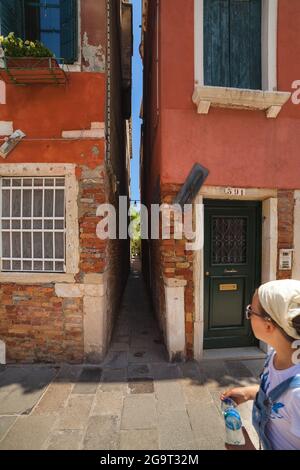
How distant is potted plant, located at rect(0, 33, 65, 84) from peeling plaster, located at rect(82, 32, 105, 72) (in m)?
0.47

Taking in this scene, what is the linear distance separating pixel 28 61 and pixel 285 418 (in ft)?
14.9

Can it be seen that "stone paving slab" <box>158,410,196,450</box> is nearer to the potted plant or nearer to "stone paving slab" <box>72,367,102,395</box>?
"stone paving slab" <box>72,367,102,395</box>

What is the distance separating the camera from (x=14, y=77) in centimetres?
374

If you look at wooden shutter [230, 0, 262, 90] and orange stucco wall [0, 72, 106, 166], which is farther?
wooden shutter [230, 0, 262, 90]

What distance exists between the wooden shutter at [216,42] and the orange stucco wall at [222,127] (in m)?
0.37

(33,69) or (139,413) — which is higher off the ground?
(33,69)

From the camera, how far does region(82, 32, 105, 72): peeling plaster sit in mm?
3945

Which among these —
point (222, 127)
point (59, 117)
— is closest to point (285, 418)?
point (222, 127)

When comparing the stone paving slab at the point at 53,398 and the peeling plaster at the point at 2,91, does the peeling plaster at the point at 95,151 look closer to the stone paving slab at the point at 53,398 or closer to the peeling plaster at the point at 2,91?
the peeling plaster at the point at 2,91

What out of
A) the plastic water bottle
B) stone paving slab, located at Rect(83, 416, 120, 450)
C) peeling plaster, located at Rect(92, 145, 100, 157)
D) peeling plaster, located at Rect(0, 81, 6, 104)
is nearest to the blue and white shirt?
the plastic water bottle

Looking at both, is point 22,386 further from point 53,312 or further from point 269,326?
point 269,326

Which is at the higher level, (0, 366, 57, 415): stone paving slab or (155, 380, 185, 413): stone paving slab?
(155, 380, 185, 413): stone paving slab

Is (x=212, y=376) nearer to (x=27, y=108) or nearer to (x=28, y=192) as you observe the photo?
(x=28, y=192)

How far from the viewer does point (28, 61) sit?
362 centimetres
